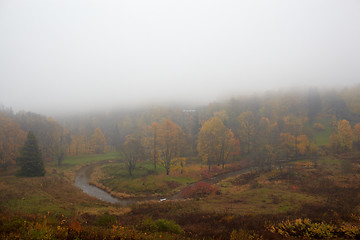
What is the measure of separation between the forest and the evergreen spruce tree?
111cm

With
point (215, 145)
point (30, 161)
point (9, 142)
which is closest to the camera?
point (30, 161)

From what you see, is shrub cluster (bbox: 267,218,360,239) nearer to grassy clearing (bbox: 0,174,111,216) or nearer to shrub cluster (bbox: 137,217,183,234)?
shrub cluster (bbox: 137,217,183,234)

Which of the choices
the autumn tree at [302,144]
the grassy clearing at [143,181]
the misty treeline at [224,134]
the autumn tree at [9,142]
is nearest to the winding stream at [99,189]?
the grassy clearing at [143,181]

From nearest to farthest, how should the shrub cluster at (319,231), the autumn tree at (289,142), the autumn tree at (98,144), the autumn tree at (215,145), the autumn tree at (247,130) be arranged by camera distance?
the shrub cluster at (319,231) → the autumn tree at (215,145) → the autumn tree at (289,142) → the autumn tree at (247,130) → the autumn tree at (98,144)

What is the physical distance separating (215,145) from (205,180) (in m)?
10.6

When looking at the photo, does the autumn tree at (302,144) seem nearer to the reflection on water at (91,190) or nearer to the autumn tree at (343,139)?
the autumn tree at (343,139)

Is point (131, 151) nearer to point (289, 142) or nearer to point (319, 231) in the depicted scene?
point (319, 231)

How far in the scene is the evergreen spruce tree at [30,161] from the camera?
32.0 m

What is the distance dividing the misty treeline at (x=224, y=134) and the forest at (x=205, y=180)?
36 cm

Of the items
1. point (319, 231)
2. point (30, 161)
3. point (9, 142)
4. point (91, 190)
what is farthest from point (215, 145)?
point (9, 142)

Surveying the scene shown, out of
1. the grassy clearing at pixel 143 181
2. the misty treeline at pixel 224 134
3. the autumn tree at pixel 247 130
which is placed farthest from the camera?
the autumn tree at pixel 247 130

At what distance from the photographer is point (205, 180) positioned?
1462 inches

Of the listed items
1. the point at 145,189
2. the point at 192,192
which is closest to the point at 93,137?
the point at 145,189

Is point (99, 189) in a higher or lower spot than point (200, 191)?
lower
